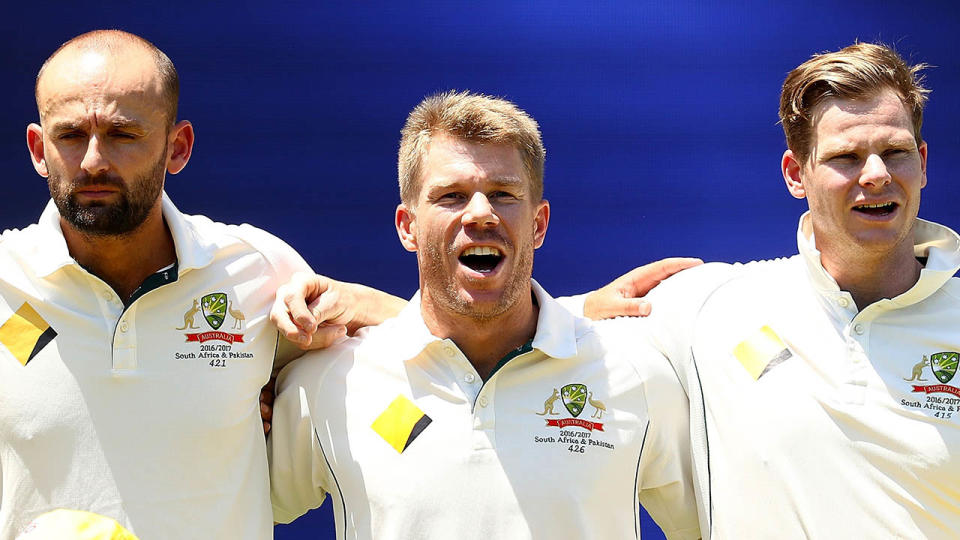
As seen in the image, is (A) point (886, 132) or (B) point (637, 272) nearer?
(A) point (886, 132)

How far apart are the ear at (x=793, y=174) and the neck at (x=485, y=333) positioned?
0.61 metres

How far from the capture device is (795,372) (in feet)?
6.90

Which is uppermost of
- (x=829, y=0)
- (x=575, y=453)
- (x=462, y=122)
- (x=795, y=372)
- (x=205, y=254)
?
(x=829, y=0)

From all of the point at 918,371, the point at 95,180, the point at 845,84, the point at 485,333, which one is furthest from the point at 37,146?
the point at 918,371

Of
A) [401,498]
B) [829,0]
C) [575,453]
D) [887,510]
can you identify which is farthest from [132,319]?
[829,0]

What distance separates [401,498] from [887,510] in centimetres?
89

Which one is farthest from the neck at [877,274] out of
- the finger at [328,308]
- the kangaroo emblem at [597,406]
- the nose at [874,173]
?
the finger at [328,308]

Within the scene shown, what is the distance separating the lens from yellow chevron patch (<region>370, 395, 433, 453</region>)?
2.08m

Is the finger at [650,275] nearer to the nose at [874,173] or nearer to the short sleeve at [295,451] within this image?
Result: the nose at [874,173]

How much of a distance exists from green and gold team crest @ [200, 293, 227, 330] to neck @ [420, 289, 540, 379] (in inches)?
16.2

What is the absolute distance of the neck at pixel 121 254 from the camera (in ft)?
6.93

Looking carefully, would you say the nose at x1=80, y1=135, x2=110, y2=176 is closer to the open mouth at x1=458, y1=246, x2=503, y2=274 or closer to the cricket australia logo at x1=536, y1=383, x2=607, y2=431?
the open mouth at x1=458, y1=246, x2=503, y2=274

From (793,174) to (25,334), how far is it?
1565 mm

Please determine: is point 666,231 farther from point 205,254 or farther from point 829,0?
point 205,254
